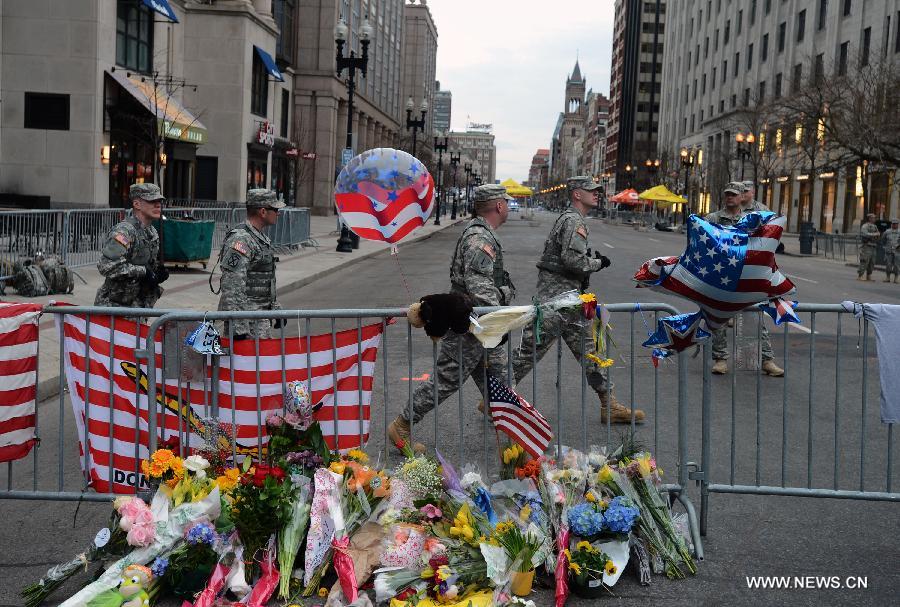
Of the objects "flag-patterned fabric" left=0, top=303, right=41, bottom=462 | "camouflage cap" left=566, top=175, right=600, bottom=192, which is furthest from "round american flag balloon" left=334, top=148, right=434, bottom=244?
"flag-patterned fabric" left=0, top=303, right=41, bottom=462

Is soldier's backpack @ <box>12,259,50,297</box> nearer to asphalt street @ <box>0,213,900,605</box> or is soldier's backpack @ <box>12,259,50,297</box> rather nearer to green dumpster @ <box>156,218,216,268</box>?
green dumpster @ <box>156,218,216,268</box>

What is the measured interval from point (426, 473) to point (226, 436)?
1209mm

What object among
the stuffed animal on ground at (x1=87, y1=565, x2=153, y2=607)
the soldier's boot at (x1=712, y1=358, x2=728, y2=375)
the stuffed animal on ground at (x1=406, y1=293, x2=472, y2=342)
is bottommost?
the stuffed animal on ground at (x1=87, y1=565, x2=153, y2=607)

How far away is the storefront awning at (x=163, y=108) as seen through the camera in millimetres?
26359

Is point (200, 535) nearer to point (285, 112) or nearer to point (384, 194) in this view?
point (384, 194)

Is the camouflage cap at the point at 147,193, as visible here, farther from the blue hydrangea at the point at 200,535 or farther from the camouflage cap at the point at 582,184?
the blue hydrangea at the point at 200,535

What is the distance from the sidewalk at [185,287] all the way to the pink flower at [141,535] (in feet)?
11.2

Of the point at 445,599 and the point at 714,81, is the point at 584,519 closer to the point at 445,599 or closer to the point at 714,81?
the point at 445,599

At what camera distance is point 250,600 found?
425cm

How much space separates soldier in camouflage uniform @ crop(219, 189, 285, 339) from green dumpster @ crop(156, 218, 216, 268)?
1274 cm

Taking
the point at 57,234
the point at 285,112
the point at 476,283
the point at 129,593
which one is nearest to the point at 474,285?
the point at 476,283

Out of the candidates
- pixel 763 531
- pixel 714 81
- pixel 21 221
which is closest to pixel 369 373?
pixel 763 531

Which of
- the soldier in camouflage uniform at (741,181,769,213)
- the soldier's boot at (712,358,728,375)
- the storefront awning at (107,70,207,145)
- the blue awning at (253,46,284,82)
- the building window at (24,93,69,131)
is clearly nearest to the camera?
the soldier's boot at (712,358,728,375)

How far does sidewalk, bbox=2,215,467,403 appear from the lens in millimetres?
9180
